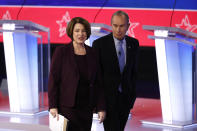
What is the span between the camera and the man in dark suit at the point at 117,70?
3.46m

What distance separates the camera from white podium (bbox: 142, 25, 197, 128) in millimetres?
5430

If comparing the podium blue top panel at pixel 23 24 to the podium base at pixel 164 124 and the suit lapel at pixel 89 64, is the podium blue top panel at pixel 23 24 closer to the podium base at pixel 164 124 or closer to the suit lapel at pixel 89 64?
the podium base at pixel 164 124

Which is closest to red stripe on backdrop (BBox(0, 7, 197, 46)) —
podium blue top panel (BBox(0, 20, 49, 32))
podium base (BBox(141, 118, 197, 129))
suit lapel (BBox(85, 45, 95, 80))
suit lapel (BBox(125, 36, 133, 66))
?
podium base (BBox(141, 118, 197, 129))

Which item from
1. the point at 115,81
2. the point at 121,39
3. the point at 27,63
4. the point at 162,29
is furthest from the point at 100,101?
the point at 27,63

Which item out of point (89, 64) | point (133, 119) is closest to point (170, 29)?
point (133, 119)

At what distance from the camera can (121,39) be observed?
3568mm

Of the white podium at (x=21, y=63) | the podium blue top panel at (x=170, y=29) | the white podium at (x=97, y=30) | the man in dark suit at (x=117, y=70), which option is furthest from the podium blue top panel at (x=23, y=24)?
the man in dark suit at (x=117, y=70)

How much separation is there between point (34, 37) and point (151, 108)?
2.14m

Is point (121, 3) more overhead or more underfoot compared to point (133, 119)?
more overhead

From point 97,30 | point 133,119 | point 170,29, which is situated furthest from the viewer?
point 133,119

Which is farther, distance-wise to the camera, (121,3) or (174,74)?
(121,3)

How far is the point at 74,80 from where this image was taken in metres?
3.06

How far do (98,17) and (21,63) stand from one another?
2700 mm

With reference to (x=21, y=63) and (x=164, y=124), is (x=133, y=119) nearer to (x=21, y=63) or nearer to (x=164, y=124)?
(x=164, y=124)
